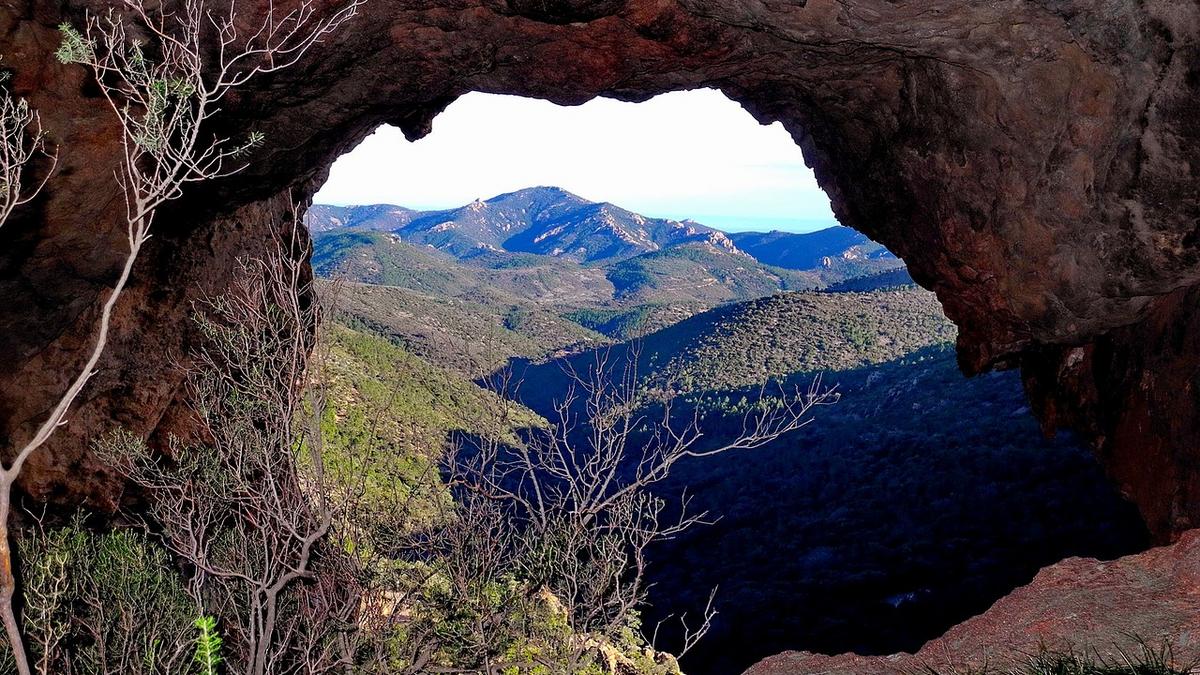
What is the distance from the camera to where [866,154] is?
1212 centimetres

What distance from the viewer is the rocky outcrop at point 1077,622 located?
20.0 ft

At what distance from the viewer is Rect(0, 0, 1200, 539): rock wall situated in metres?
8.25

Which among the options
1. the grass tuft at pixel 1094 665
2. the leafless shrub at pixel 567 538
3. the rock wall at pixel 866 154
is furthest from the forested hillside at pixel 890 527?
the grass tuft at pixel 1094 665

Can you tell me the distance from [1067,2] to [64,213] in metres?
12.6

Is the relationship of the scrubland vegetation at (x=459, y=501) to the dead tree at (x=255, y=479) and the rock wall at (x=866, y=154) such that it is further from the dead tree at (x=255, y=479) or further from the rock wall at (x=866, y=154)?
the rock wall at (x=866, y=154)

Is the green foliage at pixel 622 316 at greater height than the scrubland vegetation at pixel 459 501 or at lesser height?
lesser

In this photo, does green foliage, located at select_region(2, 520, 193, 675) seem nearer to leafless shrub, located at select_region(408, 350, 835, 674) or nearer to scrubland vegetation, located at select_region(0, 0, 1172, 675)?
scrubland vegetation, located at select_region(0, 0, 1172, 675)

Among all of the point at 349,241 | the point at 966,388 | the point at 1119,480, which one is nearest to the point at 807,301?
the point at 966,388

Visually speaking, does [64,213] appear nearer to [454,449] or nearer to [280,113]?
[280,113]

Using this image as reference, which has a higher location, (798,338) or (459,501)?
(459,501)

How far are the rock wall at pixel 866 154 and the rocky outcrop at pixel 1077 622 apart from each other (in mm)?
3383

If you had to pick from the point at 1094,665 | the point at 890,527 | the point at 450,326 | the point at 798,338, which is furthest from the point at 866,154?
the point at 450,326

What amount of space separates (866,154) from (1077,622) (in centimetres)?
808

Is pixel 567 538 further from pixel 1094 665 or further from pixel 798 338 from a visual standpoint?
pixel 798 338
